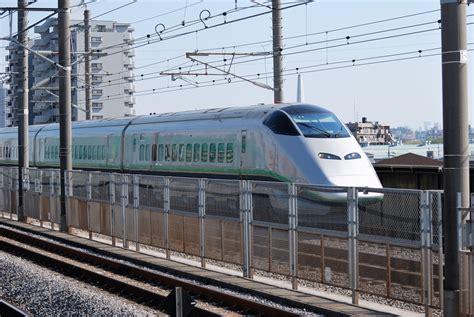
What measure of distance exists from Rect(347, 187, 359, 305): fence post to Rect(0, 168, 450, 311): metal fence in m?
0.01

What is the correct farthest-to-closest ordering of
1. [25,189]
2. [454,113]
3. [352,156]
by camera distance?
[25,189] < [352,156] < [454,113]

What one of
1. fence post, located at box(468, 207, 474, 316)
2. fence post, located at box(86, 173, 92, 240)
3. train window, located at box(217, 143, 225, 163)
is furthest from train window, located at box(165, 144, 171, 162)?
fence post, located at box(468, 207, 474, 316)

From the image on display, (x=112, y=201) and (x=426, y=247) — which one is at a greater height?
Answer: (x=112, y=201)

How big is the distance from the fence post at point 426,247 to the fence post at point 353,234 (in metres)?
1.43

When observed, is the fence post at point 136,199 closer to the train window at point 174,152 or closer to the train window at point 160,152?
the train window at point 174,152

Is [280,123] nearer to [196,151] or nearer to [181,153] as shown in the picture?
[196,151]

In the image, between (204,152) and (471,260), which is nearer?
(471,260)

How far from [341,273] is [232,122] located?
1142cm

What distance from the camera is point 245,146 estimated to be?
2355cm

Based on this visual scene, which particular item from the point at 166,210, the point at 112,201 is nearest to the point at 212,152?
the point at 112,201

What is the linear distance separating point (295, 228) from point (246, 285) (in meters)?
1.54

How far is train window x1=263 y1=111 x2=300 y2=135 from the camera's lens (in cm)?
2231

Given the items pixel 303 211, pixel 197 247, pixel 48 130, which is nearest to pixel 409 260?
pixel 303 211

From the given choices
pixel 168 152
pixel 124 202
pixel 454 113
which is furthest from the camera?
pixel 168 152
